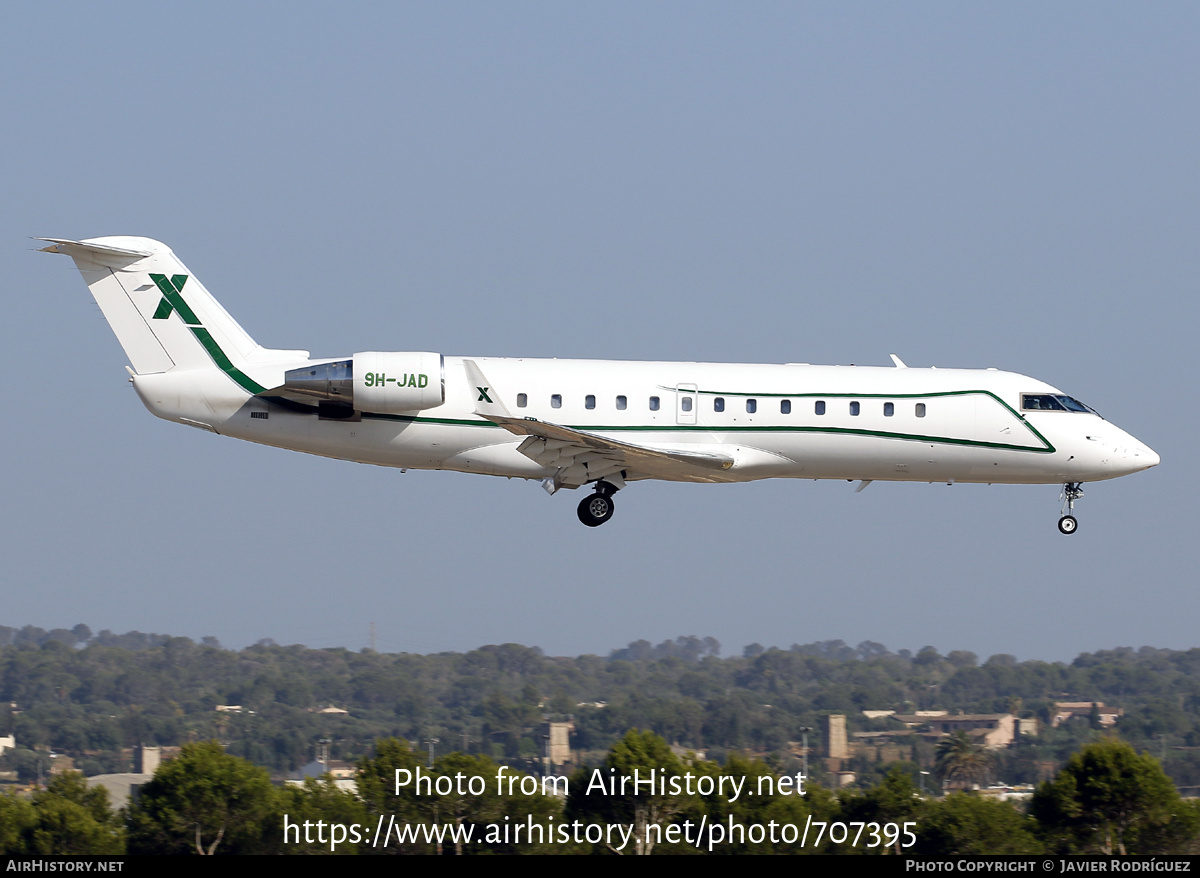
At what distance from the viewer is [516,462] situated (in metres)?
29.2

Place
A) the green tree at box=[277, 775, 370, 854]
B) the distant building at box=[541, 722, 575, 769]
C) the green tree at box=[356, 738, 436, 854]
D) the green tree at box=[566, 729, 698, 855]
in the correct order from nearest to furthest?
the green tree at box=[277, 775, 370, 854]
the green tree at box=[566, 729, 698, 855]
the green tree at box=[356, 738, 436, 854]
the distant building at box=[541, 722, 575, 769]

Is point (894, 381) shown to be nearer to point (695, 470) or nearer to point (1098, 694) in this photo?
point (695, 470)

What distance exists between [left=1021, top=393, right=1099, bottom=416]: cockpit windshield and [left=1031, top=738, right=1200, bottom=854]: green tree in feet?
45.6

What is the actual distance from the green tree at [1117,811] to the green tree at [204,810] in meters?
21.5

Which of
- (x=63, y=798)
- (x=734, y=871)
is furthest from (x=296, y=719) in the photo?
(x=734, y=871)

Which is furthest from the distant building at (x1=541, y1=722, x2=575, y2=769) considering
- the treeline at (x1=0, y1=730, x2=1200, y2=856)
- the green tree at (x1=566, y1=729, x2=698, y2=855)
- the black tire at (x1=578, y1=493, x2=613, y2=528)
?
the black tire at (x1=578, y1=493, x2=613, y2=528)

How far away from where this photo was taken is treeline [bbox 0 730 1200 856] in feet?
130

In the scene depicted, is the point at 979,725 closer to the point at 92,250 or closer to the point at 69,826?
the point at 69,826

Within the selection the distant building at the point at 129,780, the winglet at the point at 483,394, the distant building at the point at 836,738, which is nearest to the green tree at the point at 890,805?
the winglet at the point at 483,394

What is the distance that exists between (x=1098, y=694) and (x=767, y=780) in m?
77.5

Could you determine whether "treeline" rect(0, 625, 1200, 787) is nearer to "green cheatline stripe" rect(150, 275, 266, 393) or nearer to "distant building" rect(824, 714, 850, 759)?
"distant building" rect(824, 714, 850, 759)

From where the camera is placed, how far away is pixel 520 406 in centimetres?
2888

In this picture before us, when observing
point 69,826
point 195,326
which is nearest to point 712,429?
point 195,326

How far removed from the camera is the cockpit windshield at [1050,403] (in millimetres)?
30891
